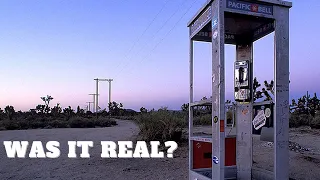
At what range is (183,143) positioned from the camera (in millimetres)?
12820

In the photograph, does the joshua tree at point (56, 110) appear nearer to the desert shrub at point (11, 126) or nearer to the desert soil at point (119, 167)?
the desert shrub at point (11, 126)

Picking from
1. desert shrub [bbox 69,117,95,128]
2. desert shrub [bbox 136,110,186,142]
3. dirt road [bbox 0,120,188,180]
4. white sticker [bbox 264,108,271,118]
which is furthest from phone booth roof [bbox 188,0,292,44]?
desert shrub [bbox 69,117,95,128]

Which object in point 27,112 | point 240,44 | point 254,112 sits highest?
point 240,44

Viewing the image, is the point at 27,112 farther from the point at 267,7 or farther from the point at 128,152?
the point at 267,7

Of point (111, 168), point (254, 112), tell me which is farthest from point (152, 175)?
point (254, 112)

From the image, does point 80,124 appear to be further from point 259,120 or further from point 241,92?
point 259,120

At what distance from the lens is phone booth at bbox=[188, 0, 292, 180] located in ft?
14.7

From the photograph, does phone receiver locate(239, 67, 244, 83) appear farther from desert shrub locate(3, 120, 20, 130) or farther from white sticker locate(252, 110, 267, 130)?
desert shrub locate(3, 120, 20, 130)

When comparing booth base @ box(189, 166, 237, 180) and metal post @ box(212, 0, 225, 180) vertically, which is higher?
metal post @ box(212, 0, 225, 180)

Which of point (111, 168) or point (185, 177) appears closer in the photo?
point (185, 177)

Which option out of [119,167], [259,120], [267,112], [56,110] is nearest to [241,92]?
[259,120]

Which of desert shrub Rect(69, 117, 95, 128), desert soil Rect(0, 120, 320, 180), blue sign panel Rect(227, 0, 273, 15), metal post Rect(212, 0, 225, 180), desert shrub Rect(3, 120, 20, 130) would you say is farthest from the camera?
desert shrub Rect(69, 117, 95, 128)

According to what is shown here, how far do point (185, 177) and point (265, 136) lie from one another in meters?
3.05

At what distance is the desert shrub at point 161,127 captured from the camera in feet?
41.0
